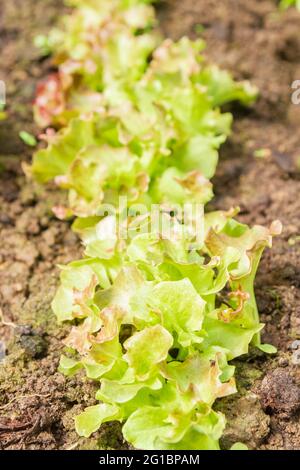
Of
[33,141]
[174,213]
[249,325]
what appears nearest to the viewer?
[249,325]

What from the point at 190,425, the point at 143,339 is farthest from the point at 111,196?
the point at 190,425

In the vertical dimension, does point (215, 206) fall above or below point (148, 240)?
below

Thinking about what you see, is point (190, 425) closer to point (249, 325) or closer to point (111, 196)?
point (249, 325)

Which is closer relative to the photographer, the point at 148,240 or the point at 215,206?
the point at 148,240
